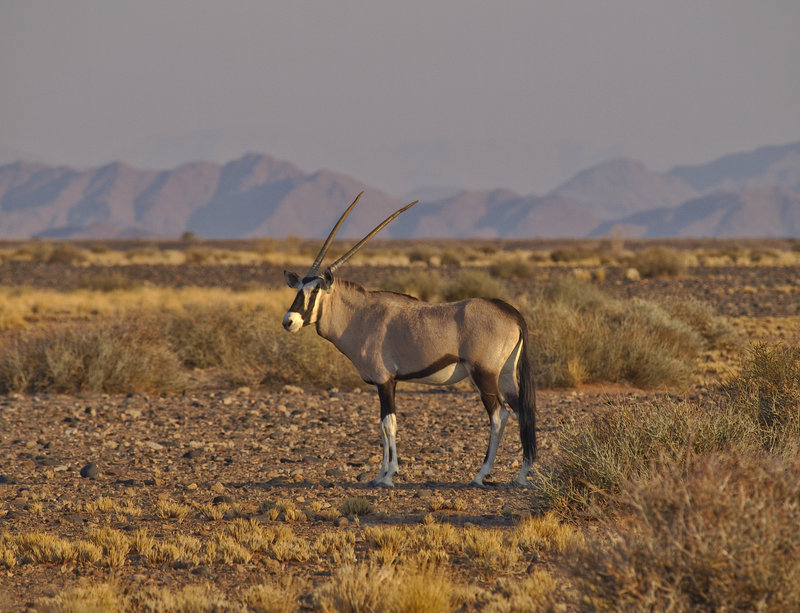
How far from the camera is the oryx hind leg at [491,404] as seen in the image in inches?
320

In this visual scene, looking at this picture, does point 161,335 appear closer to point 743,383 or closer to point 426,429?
point 426,429

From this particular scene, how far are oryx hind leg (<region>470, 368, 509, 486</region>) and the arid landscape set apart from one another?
311 mm

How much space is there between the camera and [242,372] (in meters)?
15.7

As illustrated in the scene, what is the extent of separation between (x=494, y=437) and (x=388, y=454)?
1078 millimetres

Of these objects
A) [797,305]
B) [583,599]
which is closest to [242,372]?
[583,599]

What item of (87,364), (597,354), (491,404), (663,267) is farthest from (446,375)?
(663,267)

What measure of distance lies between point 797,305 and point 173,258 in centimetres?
4988

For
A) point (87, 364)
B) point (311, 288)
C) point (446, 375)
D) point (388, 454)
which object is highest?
point (311, 288)

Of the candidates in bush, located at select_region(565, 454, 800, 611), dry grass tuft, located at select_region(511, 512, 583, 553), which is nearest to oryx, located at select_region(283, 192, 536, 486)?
dry grass tuft, located at select_region(511, 512, 583, 553)

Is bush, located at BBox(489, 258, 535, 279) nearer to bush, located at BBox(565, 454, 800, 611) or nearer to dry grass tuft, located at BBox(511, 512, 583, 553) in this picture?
dry grass tuft, located at BBox(511, 512, 583, 553)

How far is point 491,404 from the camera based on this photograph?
8156 millimetres

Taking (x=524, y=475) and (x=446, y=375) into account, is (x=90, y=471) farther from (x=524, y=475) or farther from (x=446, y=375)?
(x=524, y=475)

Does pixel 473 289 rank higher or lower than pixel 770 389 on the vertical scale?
higher

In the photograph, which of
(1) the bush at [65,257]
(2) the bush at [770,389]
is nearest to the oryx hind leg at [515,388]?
(2) the bush at [770,389]
